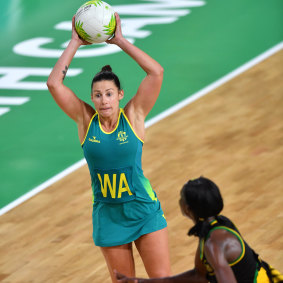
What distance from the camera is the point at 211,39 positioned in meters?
12.3

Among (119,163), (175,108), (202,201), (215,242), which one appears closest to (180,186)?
(175,108)

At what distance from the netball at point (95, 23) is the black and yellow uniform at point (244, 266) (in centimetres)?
182

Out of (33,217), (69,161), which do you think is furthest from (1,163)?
(33,217)

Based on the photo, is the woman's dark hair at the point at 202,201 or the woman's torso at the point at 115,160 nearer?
the woman's dark hair at the point at 202,201

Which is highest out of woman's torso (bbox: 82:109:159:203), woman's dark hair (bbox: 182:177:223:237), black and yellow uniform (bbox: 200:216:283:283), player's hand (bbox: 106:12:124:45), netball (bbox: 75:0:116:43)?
netball (bbox: 75:0:116:43)

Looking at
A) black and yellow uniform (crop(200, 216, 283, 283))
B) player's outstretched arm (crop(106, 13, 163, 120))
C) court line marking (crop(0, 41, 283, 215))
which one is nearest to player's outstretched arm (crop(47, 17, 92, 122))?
player's outstretched arm (crop(106, 13, 163, 120))

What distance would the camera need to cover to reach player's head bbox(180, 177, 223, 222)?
4.02 metres

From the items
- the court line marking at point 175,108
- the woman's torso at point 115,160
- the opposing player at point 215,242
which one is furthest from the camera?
the court line marking at point 175,108

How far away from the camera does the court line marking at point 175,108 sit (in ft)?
27.3

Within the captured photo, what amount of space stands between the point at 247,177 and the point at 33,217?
7.73 ft

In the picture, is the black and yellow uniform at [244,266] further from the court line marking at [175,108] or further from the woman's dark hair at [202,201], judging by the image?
the court line marking at [175,108]

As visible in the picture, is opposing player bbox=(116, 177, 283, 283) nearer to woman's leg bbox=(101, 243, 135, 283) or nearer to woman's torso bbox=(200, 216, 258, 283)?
woman's torso bbox=(200, 216, 258, 283)

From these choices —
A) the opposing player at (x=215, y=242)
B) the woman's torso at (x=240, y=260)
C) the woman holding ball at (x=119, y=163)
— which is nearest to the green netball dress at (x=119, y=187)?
the woman holding ball at (x=119, y=163)

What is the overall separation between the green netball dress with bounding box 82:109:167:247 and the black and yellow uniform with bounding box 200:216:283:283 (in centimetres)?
110
